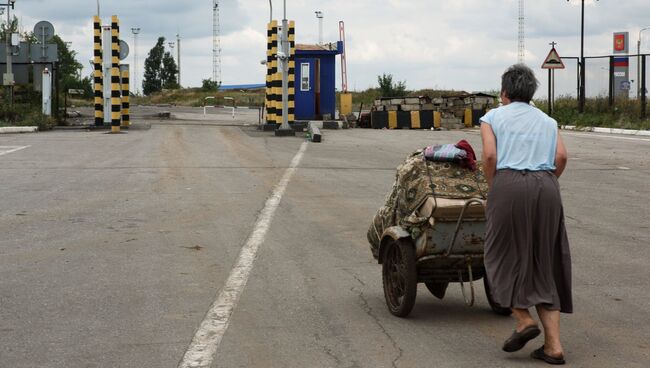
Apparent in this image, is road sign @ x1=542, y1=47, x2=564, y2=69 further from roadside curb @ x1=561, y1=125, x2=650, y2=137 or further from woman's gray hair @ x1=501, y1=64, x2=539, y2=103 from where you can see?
woman's gray hair @ x1=501, y1=64, x2=539, y2=103

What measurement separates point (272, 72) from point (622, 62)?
14924 mm

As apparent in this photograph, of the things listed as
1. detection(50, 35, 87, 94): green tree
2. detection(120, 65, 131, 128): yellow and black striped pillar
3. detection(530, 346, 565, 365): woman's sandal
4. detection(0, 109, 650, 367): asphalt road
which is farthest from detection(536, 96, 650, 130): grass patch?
detection(50, 35, 87, 94): green tree

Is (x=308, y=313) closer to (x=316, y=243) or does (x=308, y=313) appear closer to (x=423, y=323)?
(x=423, y=323)

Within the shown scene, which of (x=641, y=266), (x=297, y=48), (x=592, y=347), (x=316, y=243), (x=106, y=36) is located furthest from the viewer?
(x=297, y=48)

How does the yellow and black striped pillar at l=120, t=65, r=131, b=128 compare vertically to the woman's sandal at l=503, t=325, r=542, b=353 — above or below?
above

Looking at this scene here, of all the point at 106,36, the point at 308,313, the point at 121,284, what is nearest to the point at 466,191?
the point at 308,313

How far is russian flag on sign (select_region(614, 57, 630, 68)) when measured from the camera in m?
38.3

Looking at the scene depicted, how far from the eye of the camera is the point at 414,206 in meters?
6.86

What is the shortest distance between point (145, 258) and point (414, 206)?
10.9 feet

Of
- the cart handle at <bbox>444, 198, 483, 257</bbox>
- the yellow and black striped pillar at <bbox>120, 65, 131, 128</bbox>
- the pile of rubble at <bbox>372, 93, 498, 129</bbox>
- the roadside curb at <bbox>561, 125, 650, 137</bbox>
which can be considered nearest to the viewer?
the cart handle at <bbox>444, 198, 483, 257</bbox>

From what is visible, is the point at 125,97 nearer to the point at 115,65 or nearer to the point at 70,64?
the point at 115,65

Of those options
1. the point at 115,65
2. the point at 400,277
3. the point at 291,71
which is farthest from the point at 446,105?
the point at 400,277

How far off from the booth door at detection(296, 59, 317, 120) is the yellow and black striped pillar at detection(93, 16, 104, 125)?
29.9 feet

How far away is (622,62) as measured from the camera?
1526 inches
